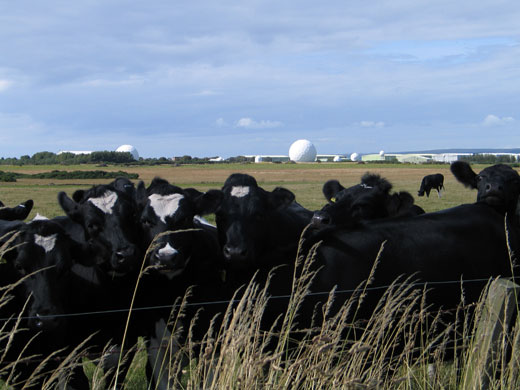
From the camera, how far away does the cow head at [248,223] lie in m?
5.37

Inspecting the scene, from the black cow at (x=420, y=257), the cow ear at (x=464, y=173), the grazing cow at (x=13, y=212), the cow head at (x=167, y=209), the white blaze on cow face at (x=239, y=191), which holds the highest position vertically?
the cow ear at (x=464, y=173)

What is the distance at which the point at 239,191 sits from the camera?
19.5 feet

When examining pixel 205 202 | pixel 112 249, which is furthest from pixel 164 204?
pixel 112 249

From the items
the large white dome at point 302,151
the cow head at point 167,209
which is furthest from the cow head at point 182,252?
the large white dome at point 302,151

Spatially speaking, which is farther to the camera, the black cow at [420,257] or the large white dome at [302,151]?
the large white dome at [302,151]

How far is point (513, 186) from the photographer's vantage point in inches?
275

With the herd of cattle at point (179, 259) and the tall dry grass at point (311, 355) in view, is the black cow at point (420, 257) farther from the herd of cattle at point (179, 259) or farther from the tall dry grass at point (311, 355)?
the tall dry grass at point (311, 355)

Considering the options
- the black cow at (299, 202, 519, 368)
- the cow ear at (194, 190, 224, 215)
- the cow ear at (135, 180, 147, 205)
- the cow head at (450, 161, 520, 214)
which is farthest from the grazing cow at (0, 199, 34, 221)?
the cow head at (450, 161, 520, 214)

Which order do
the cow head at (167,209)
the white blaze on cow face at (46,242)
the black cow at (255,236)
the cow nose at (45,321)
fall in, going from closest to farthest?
the cow nose at (45,321), the white blaze on cow face at (46,242), the black cow at (255,236), the cow head at (167,209)

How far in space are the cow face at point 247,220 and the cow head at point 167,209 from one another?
219mm

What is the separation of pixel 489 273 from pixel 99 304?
11.7ft

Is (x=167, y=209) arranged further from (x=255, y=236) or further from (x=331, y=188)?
(x=331, y=188)

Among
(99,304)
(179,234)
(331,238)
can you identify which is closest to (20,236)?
(99,304)

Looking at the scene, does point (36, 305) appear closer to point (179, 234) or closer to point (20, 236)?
point (20, 236)
